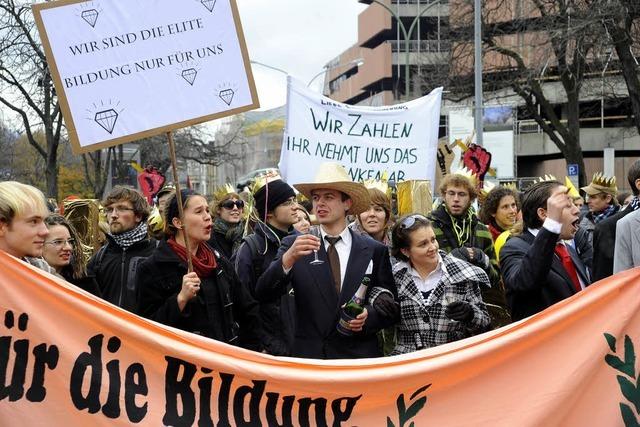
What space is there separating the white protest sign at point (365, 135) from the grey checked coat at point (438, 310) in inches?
165

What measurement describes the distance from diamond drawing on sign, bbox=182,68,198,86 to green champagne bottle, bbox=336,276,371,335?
1.37 m

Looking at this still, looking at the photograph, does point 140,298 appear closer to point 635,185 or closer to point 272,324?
point 272,324

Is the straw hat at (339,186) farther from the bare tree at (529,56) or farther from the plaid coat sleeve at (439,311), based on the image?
the bare tree at (529,56)

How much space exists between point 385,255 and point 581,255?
8.33 ft

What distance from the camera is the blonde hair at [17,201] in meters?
3.82

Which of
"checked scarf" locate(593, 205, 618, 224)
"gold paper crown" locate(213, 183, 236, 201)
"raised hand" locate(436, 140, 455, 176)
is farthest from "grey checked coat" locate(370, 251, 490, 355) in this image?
"raised hand" locate(436, 140, 455, 176)

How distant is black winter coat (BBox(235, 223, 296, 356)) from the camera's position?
5812mm

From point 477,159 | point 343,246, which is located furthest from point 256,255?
point 477,159

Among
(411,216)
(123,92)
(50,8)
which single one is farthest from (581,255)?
(50,8)

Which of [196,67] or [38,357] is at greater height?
[196,67]

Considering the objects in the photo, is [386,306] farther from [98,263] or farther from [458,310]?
[98,263]

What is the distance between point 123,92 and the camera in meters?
4.38

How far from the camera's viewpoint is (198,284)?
14.2ft

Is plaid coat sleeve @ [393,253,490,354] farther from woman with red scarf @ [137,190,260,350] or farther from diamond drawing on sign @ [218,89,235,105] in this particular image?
diamond drawing on sign @ [218,89,235,105]
